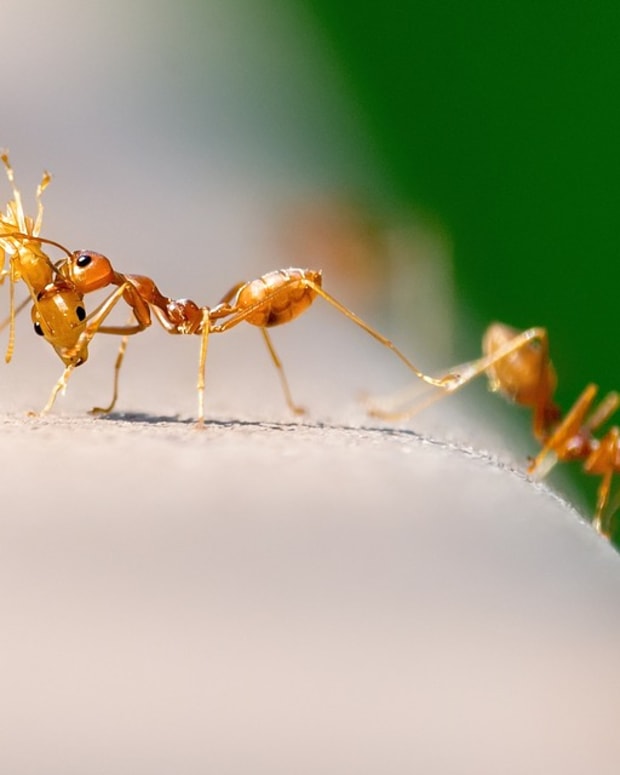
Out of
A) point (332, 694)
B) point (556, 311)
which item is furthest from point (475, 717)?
point (556, 311)

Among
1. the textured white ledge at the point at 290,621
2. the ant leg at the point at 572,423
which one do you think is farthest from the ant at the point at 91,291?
the ant leg at the point at 572,423

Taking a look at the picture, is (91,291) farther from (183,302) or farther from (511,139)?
(511,139)

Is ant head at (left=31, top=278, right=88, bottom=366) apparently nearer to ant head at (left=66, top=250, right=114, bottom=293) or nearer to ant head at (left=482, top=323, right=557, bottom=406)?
ant head at (left=66, top=250, right=114, bottom=293)

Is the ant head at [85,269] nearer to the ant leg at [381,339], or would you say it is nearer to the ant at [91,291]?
the ant at [91,291]

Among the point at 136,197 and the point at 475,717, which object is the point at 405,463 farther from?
the point at 136,197

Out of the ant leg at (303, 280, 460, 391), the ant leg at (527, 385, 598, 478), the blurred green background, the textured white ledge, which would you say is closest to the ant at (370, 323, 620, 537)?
the ant leg at (527, 385, 598, 478)
